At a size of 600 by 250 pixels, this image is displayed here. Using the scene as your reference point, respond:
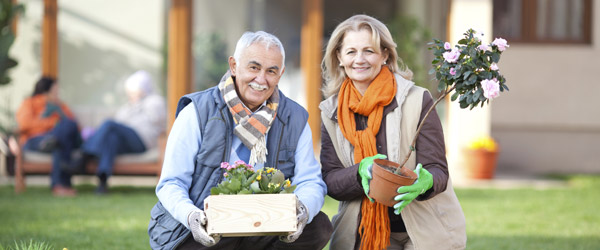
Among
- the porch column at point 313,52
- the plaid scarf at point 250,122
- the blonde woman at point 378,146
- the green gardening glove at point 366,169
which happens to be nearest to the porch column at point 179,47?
the porch column at point 313,52

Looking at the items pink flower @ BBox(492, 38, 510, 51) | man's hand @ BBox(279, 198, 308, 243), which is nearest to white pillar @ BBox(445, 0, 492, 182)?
pink flower @ BBox(492, 38, 510, 51)

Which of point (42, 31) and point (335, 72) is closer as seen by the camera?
point (335, 72)

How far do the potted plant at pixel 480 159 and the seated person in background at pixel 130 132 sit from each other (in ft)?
12.4

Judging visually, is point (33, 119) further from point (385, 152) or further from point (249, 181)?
point (249, 181)

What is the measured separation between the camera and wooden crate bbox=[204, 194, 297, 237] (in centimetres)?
295

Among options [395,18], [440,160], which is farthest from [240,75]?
[395,18]

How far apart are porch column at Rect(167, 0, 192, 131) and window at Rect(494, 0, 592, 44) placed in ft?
15.3

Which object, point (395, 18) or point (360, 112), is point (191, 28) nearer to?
point (395, 18)

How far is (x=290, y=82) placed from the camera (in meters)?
10.2

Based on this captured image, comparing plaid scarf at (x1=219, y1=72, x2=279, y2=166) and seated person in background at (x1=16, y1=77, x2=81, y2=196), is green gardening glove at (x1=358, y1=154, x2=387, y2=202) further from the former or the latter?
seated person in background at (x1=16, y1=77, x2=81, y2=196)

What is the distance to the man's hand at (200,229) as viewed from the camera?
2.98 meters

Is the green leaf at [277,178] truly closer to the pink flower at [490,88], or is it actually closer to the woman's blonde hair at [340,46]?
the woman's blonde hair at [340,46]

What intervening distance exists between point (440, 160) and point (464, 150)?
20.8ft

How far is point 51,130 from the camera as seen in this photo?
26.4 ft
